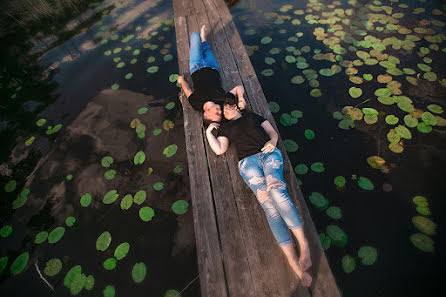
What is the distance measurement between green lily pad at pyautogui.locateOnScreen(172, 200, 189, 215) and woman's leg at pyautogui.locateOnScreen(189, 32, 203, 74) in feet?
6.67

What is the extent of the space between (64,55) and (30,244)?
4.35m

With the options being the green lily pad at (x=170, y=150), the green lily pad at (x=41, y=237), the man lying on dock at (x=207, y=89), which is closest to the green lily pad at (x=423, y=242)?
the man lying on dock at (x=207, y=89)

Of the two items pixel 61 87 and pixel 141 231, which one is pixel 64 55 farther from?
pixel 141 231

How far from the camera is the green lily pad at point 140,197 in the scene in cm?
262

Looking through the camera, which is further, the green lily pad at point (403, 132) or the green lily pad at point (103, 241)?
the green lily pad at point (403, 132)

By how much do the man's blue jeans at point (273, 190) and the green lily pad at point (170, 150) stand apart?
48.2 inches

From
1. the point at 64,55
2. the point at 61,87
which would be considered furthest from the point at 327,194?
the point at 64,55

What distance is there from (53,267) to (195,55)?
11.3 feet

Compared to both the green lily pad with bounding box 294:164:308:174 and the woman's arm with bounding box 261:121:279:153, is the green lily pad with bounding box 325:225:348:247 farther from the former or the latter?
the woman's arm with bounding box 261:121:279:153

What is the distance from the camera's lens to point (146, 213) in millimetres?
2527

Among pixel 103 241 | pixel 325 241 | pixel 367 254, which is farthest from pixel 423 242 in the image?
pixel 103 241

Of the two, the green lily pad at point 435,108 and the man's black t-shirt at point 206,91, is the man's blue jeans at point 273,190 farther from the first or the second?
the green lily pad at point 435,108

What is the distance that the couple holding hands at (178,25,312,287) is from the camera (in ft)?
5.73

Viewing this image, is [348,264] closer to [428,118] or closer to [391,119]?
[391,119]
